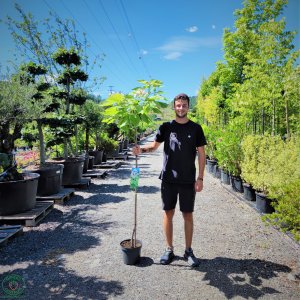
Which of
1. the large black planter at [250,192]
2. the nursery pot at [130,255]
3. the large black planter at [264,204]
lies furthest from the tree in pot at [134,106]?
the large black planter at [250,192]

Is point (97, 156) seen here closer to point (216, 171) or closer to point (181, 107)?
point (216, 171)

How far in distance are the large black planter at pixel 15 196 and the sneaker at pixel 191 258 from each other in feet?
9.58

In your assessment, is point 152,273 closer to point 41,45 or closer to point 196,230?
point 196,230

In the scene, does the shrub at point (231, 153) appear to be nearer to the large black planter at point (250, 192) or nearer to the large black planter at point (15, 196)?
the large black planter at point (250, 192)

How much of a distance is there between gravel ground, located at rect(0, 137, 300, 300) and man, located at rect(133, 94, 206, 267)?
36cm

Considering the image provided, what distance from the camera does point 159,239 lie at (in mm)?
4184

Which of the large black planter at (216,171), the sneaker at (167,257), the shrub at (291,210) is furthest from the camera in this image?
the large black planter at (216,171)

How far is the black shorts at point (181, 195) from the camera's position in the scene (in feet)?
10.9

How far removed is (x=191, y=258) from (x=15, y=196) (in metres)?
3.10

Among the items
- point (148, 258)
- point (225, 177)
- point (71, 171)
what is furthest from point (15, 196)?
point (225, 177)

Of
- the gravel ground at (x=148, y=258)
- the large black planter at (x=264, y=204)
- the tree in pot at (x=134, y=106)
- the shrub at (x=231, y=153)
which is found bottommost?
the gravel ground at (x=148, y=258)

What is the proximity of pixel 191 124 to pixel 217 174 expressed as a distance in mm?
6427

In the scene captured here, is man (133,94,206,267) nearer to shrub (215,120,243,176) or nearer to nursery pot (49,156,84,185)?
shrub (215,120,243,176)

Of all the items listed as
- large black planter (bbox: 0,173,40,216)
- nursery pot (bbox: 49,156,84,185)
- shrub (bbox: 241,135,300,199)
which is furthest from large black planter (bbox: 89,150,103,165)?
large black planter (bbox: 0,173,40,216)
